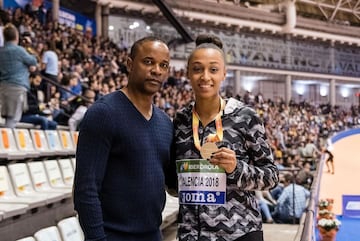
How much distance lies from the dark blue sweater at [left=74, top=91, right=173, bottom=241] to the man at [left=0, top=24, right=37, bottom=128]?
11.5ft

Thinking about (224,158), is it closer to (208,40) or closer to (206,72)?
(206,72)

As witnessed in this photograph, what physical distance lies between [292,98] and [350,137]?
1032cm

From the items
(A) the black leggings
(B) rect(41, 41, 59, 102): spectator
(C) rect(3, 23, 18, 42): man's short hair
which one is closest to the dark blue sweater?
(A) the black leggings

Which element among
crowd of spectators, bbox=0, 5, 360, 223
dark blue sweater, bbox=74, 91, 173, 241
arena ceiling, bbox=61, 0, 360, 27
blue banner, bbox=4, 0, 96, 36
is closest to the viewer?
dark blue sweater, bbox=74, 91, 173, 241

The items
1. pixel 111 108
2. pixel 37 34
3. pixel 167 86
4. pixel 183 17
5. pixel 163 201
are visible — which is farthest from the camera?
pixel 183 17

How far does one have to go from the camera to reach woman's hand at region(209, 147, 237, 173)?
1570 millimetres

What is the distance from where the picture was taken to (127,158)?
1587mm

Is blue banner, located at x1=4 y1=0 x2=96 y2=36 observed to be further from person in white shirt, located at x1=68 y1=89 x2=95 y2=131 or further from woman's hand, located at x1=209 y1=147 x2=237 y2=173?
woman's hand, located at x1=209 y1=147 x2=237 y2=173

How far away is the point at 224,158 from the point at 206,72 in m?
0.28

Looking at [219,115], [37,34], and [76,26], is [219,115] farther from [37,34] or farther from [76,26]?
[76,26]

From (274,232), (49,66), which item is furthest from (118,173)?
(49,66)

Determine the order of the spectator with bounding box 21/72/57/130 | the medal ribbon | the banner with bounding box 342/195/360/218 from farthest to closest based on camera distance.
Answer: the banner with bounding box 342/195/360/218 → the spectator with bounding box 21/72/57/130 → the medal ribbon

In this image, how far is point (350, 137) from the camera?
14047 mm

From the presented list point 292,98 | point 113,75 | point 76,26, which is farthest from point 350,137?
point 292,98
